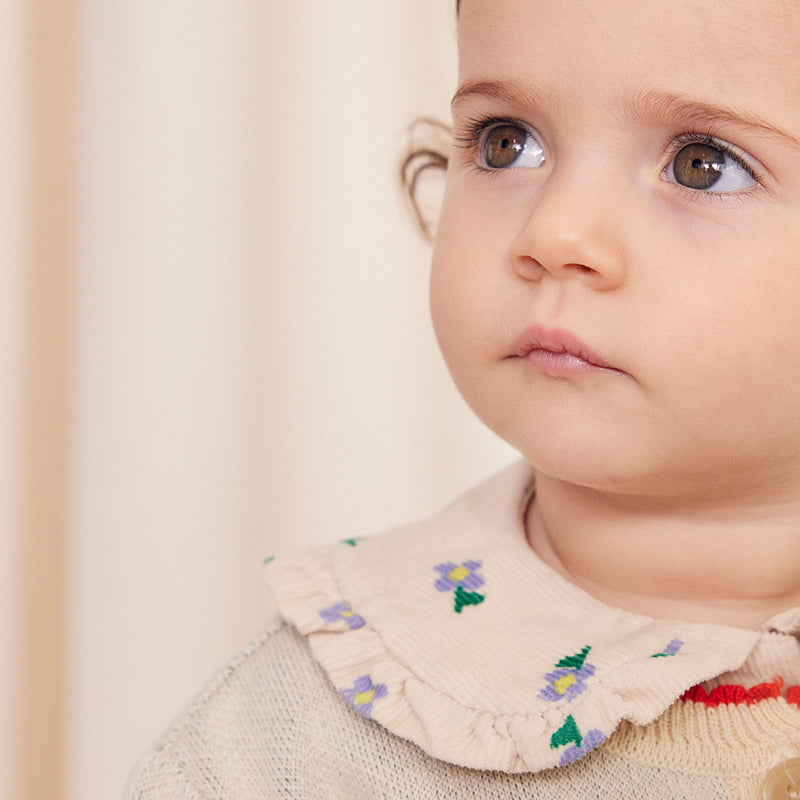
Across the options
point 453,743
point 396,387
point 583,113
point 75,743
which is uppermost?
point 583,113

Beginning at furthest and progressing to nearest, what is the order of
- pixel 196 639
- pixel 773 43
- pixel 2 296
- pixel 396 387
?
pixel 396 387 → pixel 196 639 → pixel 2 296 → pixel 773 43

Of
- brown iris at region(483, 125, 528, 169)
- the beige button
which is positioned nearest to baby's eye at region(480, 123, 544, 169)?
brown iris at region(483, 125, 528, 169)

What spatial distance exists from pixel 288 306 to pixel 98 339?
0.24 metres

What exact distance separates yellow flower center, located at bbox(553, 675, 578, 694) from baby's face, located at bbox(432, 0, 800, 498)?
0.34 ft

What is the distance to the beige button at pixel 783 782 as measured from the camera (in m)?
0.59

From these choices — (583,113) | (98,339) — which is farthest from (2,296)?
(583,113)

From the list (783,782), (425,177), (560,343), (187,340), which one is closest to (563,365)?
(560,343)

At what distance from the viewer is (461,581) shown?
708mm

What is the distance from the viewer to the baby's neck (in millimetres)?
674

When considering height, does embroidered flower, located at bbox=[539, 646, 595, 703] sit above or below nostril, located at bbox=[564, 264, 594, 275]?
below

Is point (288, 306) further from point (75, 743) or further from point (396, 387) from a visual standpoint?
point (75, 743)

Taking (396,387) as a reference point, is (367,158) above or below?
above

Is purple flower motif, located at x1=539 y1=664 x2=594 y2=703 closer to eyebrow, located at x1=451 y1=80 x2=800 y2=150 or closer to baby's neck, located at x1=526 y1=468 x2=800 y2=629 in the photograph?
baby's neck, located at x1=526 y1=468 x2=800 y2=629

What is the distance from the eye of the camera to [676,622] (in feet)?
2.14
